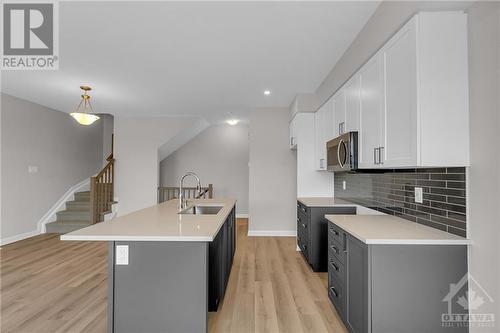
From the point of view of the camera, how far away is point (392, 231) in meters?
1.99

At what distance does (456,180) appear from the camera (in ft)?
6.11

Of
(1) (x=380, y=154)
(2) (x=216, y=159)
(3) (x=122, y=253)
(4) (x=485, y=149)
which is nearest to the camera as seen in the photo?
(4) (x=485, y=149)

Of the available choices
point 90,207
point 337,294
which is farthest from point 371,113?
point 90,207

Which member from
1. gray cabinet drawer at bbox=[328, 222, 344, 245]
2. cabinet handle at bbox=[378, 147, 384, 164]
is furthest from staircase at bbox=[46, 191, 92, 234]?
cabinet handle at bbox=[378, 147, 384, 164]

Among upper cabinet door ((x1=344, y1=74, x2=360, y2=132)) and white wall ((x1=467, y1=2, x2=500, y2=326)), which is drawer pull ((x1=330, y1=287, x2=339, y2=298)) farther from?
upper cabinet door ((x1=344, y1=74, x2=360, y2=132))

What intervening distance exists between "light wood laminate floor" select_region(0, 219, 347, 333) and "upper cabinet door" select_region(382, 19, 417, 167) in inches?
58.1

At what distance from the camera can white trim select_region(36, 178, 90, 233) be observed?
570cm

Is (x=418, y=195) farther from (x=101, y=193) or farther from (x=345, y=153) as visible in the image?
(x=101, y=193)

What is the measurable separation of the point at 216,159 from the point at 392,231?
650cm

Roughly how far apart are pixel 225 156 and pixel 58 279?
209 inches

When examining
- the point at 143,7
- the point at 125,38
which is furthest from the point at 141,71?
the point at 143,7

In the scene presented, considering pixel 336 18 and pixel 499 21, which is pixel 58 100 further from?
pixel 499 21

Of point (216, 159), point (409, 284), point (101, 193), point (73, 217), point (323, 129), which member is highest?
point (323, 129)

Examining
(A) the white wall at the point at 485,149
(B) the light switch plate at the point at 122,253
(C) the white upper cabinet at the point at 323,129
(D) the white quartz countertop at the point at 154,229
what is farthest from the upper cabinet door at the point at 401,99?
(B) the light switch plate at the point at 122,253
